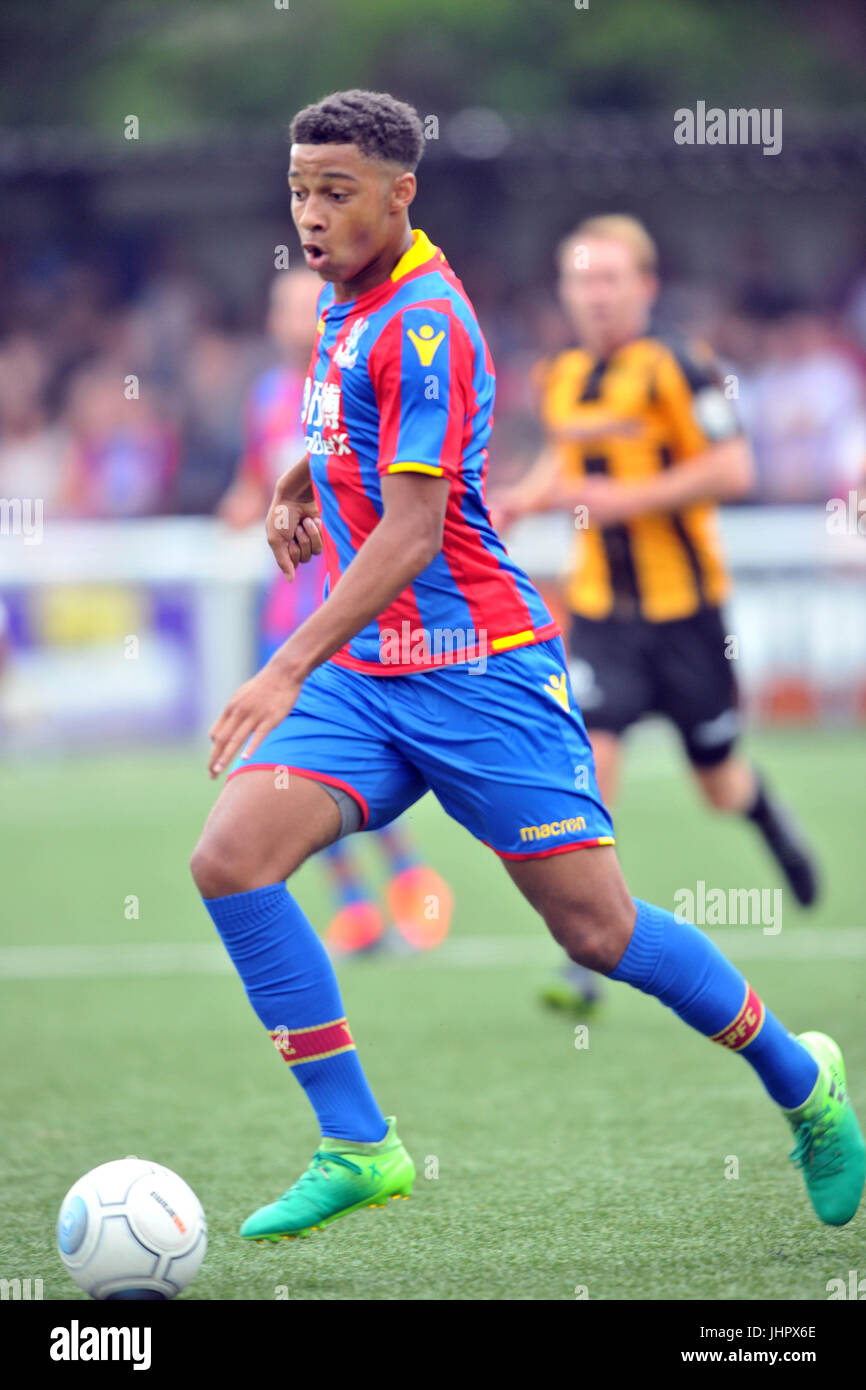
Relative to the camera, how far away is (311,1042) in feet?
11.4

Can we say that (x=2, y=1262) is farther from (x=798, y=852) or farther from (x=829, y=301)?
(x=829, y=301)

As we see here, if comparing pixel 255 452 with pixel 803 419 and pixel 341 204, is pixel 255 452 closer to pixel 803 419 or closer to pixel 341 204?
pixel 341 204

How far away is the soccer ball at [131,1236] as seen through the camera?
3.14 meters

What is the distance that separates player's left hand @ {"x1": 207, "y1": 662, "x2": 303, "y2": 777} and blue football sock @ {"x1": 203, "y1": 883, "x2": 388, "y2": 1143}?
0.34m

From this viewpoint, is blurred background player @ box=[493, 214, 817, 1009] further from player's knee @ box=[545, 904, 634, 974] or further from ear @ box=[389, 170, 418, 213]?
ear @ box=[389, 170, 418, 213]

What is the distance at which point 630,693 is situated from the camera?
5.99 metres

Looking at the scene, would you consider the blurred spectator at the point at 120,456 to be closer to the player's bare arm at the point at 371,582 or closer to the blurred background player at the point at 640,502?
the blurred background player at the point at 640,502

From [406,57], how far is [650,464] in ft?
54.3

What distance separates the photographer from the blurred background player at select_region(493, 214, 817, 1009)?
6.00 m

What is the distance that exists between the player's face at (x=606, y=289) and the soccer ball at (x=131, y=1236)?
142 inches

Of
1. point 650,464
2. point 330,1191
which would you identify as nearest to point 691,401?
point 650,464

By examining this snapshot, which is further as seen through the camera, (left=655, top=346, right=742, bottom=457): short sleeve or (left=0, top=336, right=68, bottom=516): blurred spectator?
(left=0, top=336, right=68, bottom=516): blurred spectator

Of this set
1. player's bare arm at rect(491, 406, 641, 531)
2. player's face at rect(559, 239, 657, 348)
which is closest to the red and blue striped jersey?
player's bare arm at rect(491, 406, 641, 531)

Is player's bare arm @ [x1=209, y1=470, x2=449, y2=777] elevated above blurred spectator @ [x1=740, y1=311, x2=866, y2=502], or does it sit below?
below
